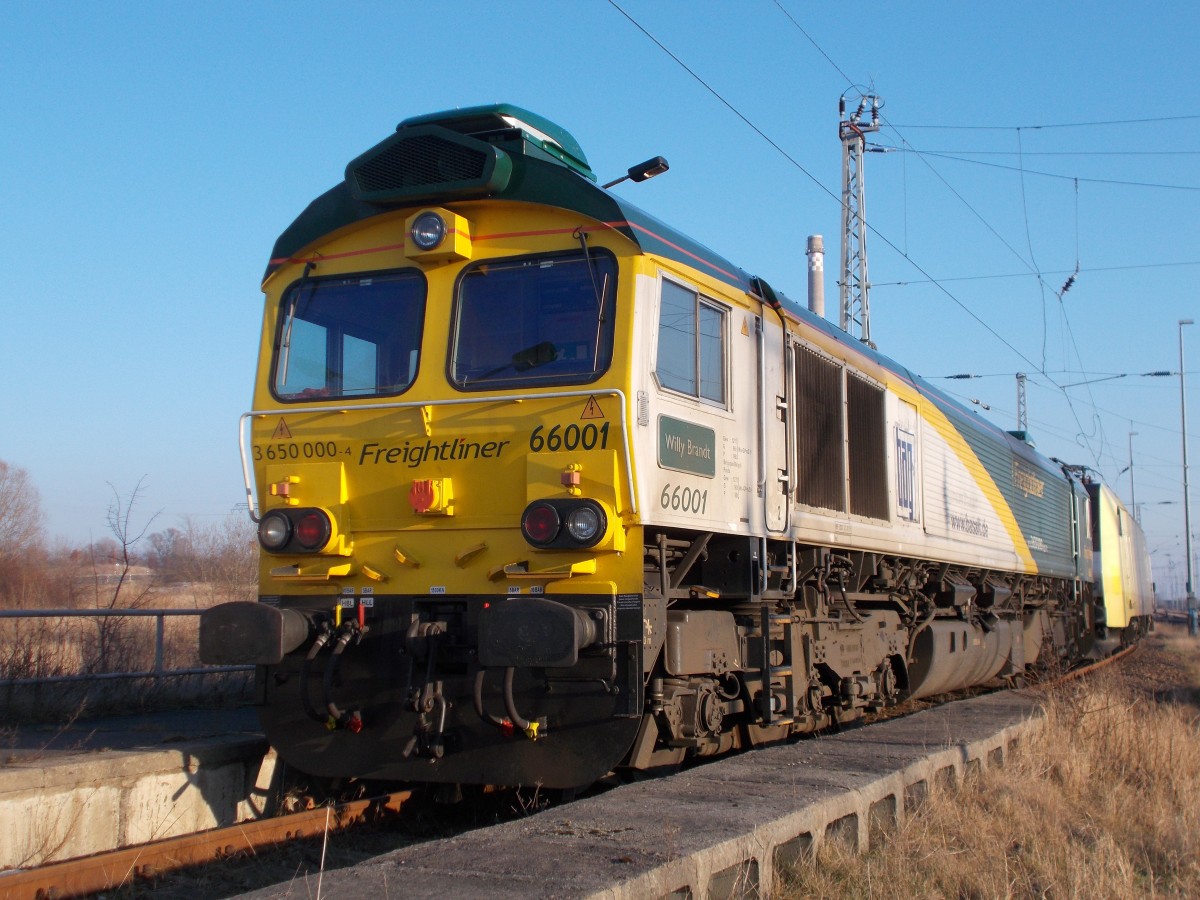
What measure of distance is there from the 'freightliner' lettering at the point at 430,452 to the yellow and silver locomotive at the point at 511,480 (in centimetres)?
1

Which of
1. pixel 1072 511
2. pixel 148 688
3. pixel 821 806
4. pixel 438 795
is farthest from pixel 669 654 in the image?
pixel 1072 511

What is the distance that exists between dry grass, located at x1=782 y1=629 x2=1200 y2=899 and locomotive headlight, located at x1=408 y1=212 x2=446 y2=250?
4.06 meters

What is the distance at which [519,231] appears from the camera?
694cm

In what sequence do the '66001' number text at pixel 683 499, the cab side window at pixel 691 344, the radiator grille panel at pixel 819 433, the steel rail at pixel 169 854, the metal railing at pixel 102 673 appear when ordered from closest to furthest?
the steel rail at pixel 169 854
the '66001' number text at pixel 683 499
the cab side window at pixel 691 344
the radiator grille panel at pixel 819 433
the metal railing at pixel 102 673

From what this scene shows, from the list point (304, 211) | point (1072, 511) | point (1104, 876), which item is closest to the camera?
point (1104, 876)

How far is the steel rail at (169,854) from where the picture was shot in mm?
5402

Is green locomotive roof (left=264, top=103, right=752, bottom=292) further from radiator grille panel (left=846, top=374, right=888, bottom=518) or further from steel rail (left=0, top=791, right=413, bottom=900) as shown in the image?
steel rail (left=0, top=791, right=413, bottom=900)

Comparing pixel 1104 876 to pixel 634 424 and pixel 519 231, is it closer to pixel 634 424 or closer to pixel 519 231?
pixel 634 424

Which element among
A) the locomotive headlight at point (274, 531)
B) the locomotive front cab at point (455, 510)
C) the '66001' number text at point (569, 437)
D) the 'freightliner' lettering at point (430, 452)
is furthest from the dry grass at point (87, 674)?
the '66001' number text at point (569, 437)

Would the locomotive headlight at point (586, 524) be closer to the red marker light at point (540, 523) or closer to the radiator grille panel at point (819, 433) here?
the red marker light at point (540, 523)

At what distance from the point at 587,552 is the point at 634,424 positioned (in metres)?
0.74

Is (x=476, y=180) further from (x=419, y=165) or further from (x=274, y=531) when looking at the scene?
(x=274, y=531)

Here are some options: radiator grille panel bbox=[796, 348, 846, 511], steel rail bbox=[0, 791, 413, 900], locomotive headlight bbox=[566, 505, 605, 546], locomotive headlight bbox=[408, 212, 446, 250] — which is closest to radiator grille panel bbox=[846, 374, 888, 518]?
radiator grille panel bbox=[796, 348, 846, 511]

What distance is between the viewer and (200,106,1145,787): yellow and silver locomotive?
20.6 ft
